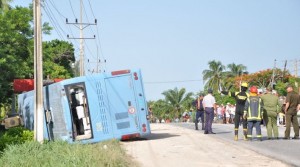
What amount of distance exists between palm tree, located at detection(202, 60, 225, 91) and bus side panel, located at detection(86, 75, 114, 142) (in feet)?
214

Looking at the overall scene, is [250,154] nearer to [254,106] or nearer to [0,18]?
[254,106]

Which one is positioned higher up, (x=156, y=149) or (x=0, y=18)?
(x=0, y=18)

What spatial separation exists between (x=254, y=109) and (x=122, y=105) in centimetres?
434

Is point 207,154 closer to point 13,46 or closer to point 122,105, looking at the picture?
point 122,105

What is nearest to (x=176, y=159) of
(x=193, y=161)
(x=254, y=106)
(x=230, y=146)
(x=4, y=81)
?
(x=193, y=161)

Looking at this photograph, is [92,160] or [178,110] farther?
[178,110]

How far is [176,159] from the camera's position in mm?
11875

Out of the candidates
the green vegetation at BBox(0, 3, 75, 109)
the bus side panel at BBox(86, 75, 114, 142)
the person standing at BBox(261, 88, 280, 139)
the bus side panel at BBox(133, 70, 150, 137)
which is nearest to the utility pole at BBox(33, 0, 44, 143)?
the bus side panel at BBox(86, 75, 114, 142)

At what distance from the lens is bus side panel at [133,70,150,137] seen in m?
17.2

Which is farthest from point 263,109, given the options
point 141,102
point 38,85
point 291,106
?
point 38,85

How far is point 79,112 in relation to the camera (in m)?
17.8

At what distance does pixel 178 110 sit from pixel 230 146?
63631 millimetres

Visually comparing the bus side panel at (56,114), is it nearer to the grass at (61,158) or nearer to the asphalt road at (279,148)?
the grass at (61,158)

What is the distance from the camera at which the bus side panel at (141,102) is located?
1716 centimetres
